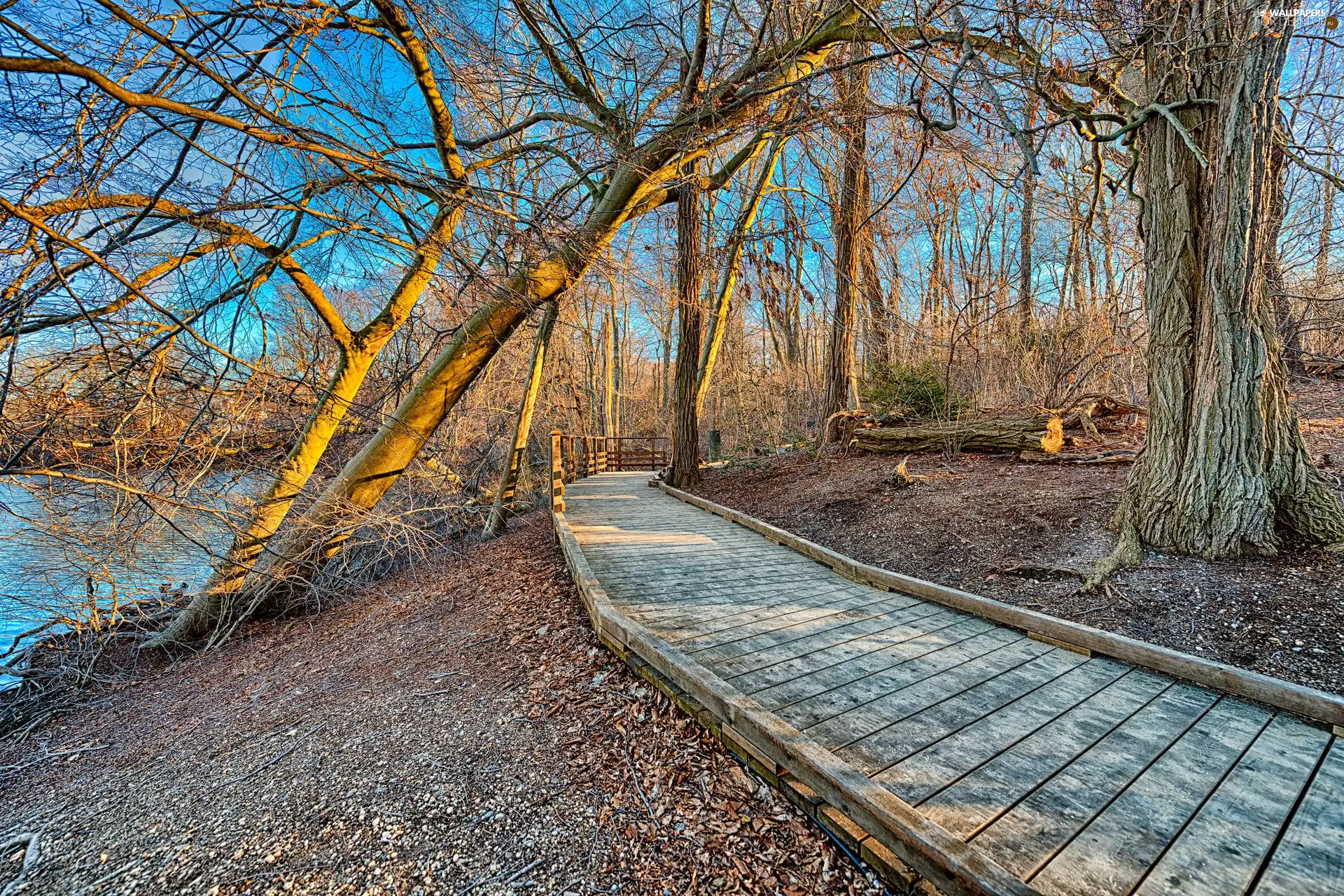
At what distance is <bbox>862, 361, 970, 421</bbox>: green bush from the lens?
34.0ft

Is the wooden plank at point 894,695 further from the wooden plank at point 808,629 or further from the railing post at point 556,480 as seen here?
the railing post at point 556,480

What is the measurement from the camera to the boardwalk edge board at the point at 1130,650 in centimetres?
261

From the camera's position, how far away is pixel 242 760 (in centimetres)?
350

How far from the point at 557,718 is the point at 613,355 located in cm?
2726

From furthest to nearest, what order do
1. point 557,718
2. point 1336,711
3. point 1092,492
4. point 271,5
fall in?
point 1092,492 < point 557,718 < point 271,5 < point 1336,711

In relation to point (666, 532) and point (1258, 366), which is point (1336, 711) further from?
point (666, 532)

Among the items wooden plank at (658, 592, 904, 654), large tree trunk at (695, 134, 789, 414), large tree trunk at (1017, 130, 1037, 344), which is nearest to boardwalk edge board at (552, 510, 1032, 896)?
wooden plank at (658, 592, 904, 654)

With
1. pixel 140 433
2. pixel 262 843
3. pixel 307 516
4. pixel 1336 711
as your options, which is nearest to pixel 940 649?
pixel 1336 711

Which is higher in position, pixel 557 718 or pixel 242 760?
pixel 557 718

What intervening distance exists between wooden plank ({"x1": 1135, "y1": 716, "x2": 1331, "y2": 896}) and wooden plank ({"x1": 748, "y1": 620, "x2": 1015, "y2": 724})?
1.26 meters

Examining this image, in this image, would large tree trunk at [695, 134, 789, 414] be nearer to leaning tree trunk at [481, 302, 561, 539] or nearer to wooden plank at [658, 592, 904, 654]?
leaning tree trunk at [481, 302, 561, 539]

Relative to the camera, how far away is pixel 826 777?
2.10 m

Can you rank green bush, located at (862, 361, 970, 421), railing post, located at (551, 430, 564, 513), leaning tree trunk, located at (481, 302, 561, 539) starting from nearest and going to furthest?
railing post, located at (551, 430, 564, 513) → green bush, located at (862, 361, 970, 421) → leaning tree trunk, located at (481, 302, 561, 539)

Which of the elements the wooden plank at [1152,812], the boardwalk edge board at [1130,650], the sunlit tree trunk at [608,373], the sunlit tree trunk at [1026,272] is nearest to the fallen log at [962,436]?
the sunlit tree trunk at [1026,272]
